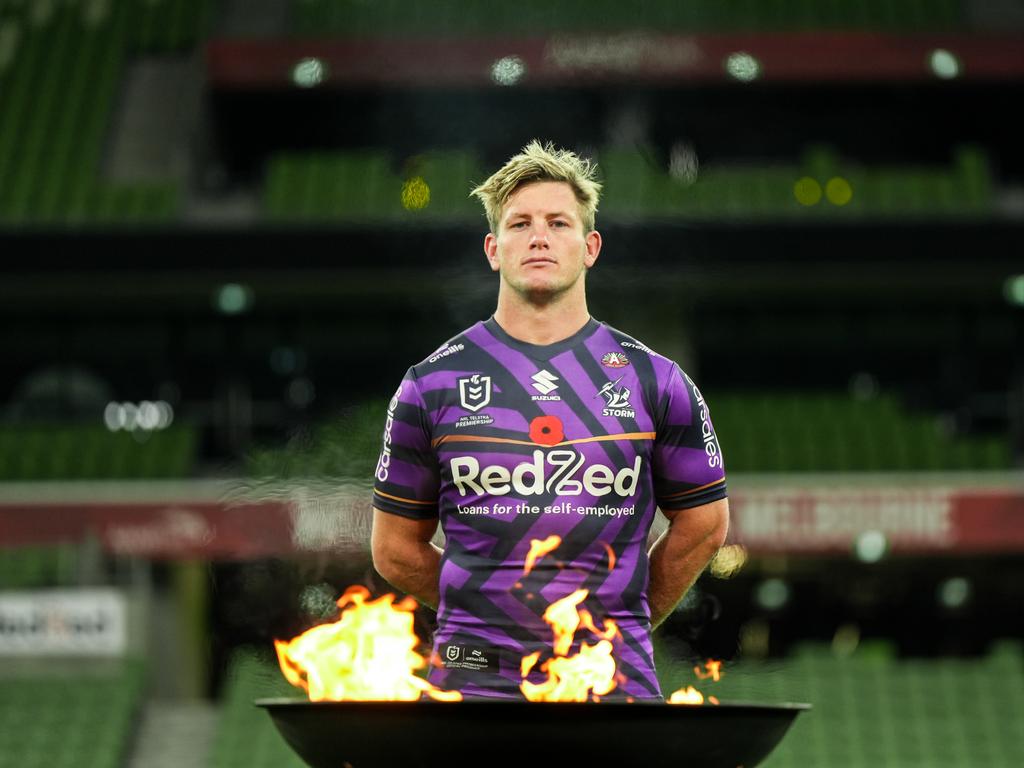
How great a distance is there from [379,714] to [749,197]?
15168 millimetres

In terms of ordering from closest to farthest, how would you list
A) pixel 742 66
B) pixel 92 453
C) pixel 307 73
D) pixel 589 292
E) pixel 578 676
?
pixel 578 676 → pixel 589 292 → pixel 92 453 → pixel 742 66 → pixel 307 73

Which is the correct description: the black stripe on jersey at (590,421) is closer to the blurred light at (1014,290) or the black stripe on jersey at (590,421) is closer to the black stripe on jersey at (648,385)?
the black stripe on jersey at (648,385)

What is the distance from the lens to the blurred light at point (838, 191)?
17250 mm

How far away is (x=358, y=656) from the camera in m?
2.94

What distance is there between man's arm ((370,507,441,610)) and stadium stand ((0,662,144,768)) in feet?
37.8

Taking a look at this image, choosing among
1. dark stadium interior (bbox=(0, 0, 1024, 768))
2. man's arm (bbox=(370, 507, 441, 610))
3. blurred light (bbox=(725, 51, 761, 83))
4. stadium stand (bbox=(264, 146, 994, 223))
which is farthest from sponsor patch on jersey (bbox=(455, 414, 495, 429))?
blurred light (bbox=(725, 51, 761, 83))

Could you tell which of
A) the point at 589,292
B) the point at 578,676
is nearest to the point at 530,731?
the point at 578,676

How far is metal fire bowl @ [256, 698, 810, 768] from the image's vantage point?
244 cm

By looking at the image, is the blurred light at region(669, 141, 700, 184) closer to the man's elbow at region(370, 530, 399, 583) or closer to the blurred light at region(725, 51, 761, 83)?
the blurred light at region(725, 51, 761, 83)

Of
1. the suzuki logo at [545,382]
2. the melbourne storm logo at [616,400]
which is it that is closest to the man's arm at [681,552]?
the melbourne storm logo at [616,400]

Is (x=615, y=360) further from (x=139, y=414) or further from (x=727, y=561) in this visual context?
(x=139, y=414)

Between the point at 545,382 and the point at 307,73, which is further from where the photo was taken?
the point at 307,73

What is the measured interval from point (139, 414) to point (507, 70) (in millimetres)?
6055

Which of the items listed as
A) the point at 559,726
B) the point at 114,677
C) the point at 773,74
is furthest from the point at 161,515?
the point at 559,726
